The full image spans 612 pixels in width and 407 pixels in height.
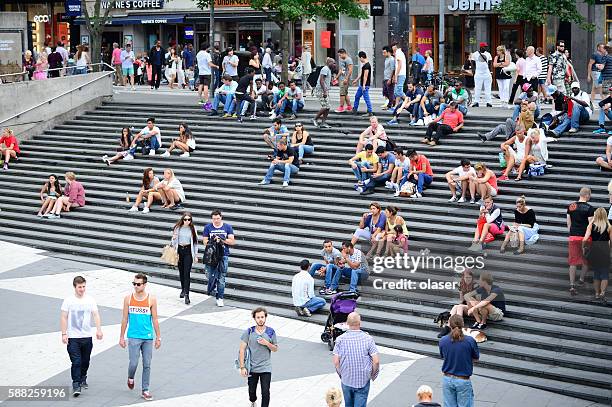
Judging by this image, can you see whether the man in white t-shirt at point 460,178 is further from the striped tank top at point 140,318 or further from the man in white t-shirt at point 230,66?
the man in white t-shirt at point 230,66

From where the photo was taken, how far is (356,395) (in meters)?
13.3

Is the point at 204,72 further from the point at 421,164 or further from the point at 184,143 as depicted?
the point at 421,164

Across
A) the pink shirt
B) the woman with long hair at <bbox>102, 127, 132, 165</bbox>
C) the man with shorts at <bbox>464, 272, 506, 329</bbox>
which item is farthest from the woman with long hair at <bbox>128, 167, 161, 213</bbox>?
the pink shirt

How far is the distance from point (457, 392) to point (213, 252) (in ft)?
23.8

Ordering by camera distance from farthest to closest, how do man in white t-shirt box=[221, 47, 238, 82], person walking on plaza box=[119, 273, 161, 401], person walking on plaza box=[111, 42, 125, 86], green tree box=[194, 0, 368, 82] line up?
1. person walking on plaza box=[111, 42, 125, 86]
2. man in white t-shirt box=[221, 47, 238, 82]
3. green tree box=[194, 0, 368, 82]
4. person walking on plaza box=[119, 273, 161, 401]

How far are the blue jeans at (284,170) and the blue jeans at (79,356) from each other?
34.2ft

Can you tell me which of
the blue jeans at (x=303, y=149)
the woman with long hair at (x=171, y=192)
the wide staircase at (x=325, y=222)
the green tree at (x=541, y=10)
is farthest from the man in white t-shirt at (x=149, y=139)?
the green tree at (x=541, y=10)

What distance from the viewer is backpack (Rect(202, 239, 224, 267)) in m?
19.6

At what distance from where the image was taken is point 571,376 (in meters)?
16.2

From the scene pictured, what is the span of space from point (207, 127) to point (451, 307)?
489 inches

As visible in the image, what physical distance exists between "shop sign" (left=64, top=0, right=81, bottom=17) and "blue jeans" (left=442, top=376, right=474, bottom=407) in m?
41.9

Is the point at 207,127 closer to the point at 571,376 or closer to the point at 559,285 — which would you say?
the point at 559,285

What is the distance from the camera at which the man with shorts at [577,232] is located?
1831 cm

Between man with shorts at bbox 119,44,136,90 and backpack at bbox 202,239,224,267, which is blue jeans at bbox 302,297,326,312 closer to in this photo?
backpack at bbox 202,239,224,267
